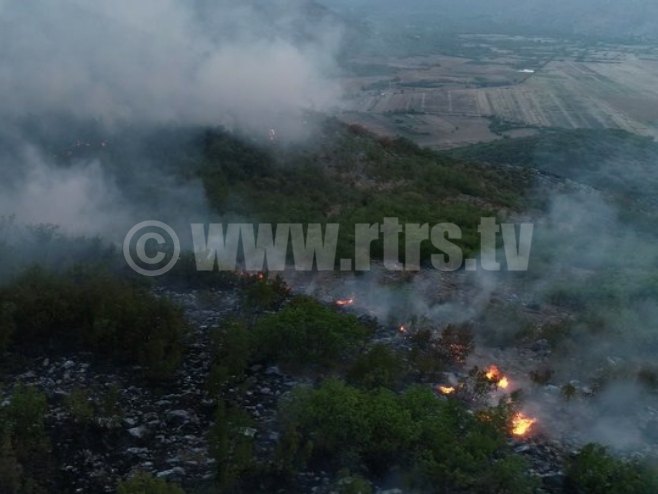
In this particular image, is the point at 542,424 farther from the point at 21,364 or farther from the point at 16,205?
the point at 16,205

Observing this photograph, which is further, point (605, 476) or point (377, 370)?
point (377, 370)

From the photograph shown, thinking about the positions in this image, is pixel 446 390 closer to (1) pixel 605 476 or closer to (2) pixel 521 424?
(2) pixel 521 424

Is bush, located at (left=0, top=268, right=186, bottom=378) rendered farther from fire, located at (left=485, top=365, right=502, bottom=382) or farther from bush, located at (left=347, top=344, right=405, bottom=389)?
fire, located at (left=485, top=365, right=502, bottom=382)

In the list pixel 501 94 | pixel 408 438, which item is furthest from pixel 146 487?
pixel 501 94

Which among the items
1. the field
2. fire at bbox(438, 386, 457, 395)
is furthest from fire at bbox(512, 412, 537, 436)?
the field

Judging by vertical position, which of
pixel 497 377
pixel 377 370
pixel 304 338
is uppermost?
pixel 304 338
